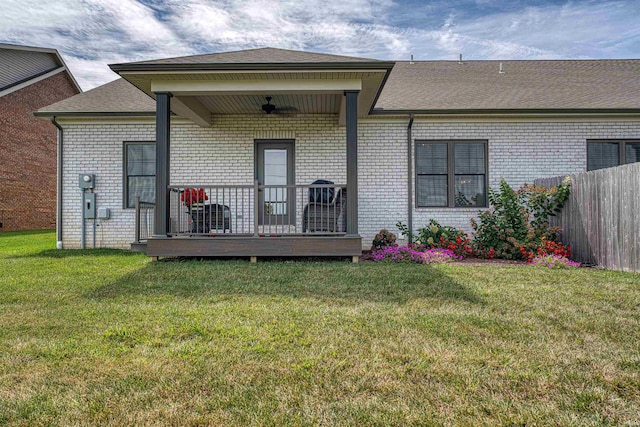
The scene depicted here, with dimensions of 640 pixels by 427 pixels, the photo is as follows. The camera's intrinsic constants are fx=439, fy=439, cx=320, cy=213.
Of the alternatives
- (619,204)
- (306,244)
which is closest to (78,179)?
(306,244)

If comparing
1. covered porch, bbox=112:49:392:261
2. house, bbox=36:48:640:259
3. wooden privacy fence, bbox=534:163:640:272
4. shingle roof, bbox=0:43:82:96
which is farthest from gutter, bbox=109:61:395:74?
shingle roof, bbox=0:43:82:96

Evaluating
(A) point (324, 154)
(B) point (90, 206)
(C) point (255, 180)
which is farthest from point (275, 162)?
(B) point (90, 206)

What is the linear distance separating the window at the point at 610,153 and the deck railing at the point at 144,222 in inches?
348

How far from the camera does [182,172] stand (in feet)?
29.5

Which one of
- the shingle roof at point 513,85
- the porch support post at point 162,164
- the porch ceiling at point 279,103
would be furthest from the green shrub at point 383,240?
the porch support post at point 162,164

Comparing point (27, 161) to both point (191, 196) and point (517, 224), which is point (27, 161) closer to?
point (191, 196)

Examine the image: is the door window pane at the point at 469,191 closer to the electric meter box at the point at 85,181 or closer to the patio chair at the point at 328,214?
the patio chair at the point at 328,214

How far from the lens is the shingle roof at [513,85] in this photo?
28.5 feet

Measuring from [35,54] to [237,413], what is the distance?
21.4m

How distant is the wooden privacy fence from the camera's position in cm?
598

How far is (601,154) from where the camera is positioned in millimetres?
8859

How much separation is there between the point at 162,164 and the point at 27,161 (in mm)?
13360

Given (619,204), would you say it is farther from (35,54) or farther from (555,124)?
(35,54)

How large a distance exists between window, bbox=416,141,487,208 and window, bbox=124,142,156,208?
5.51 m
